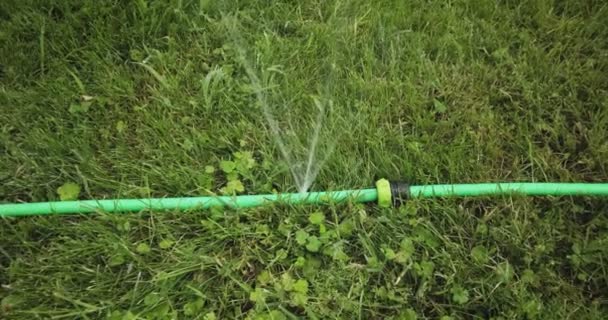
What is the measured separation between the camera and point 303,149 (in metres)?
2.13

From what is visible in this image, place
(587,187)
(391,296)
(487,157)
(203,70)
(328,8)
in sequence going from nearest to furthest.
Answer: (391,296)
(587,187)
(487,157)
(203,70)
(328,8)

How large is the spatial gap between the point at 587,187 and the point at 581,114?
428mm

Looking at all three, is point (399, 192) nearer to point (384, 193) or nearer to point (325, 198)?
point (384, 193)

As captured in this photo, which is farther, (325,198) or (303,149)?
(303,149)

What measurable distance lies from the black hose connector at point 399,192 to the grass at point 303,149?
1.8 inches

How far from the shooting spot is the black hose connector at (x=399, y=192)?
1.97 metres

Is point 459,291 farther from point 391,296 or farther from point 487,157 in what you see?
point 487,157

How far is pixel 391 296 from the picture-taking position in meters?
1.77

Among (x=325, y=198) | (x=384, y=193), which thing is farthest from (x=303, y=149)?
(x=384, y=193)

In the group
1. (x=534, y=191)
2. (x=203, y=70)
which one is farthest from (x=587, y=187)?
(x=203, y=70)

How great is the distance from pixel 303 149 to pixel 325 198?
26 cm

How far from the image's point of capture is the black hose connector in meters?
1.97

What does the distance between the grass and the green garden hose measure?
39mm

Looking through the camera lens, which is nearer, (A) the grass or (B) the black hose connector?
(A) the grass
